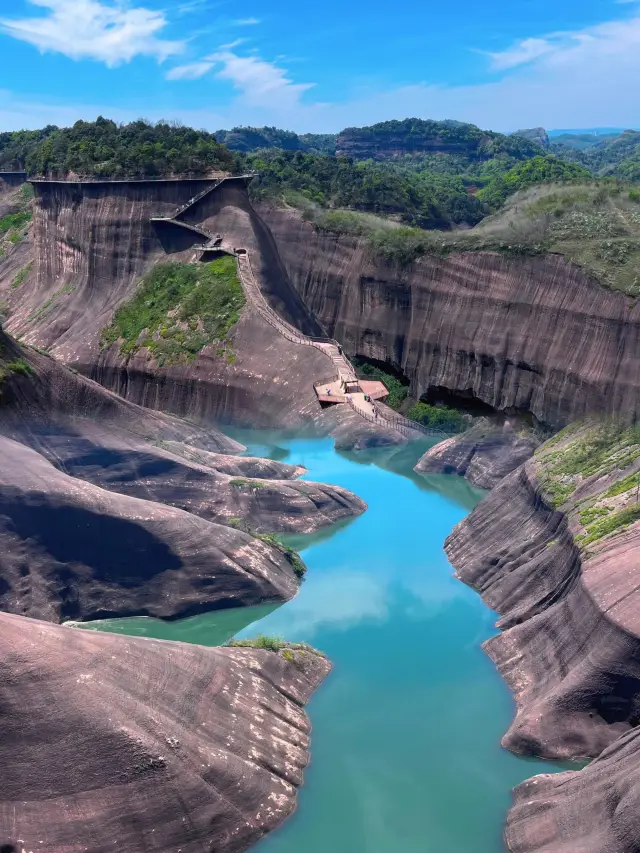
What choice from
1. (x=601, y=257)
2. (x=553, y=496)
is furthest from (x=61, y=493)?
(x=601, y=257)

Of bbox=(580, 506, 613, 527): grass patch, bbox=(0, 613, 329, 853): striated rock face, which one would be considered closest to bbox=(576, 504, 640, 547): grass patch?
bbox=(580, 506, 613, 527): grass patch

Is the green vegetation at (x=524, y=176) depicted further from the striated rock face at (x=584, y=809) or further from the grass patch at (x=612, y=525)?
the striated rock face at (x=584, y=809)

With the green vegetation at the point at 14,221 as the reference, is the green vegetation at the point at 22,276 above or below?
below

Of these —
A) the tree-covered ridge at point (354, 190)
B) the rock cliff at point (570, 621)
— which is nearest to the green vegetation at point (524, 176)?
the tree-covered ridge at point (354, 190)

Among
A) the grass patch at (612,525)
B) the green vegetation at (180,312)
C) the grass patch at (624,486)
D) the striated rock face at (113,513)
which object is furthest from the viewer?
the green vegetation at (180,312)

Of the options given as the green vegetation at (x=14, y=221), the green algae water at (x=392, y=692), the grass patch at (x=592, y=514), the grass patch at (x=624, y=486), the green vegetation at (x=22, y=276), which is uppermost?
the green vegetation at (x=14, y=221)

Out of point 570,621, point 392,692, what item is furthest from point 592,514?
point 392,692

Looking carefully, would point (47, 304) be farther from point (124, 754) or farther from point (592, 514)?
point (124, 754)
